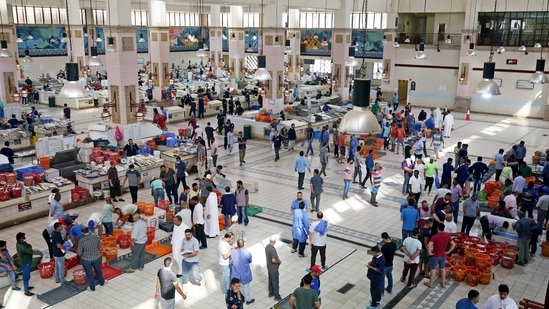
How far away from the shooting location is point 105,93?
104ft

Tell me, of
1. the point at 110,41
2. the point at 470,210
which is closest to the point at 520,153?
the point at 470,210

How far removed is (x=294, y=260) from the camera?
10.7 meters

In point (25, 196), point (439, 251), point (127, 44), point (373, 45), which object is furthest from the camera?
point (373, 45)

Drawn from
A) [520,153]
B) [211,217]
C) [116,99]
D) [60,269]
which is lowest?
[60,269]

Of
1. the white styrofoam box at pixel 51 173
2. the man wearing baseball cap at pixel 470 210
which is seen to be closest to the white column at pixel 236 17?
the white styrofoam box at pixel 51 173

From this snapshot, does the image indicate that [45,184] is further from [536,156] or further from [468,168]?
[536,156]

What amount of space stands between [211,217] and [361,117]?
7029mm

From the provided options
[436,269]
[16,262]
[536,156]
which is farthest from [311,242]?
[536,156]

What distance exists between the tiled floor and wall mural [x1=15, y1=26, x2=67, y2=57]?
A: 84.2ft

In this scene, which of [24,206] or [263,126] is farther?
[263,126]

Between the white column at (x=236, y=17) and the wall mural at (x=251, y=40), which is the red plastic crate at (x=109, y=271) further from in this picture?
the wall mural at (x=251, y=40)

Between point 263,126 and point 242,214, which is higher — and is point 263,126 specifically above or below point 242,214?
above

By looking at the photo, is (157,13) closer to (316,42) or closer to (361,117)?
(316,42)

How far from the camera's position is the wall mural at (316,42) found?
4269 centimetres
